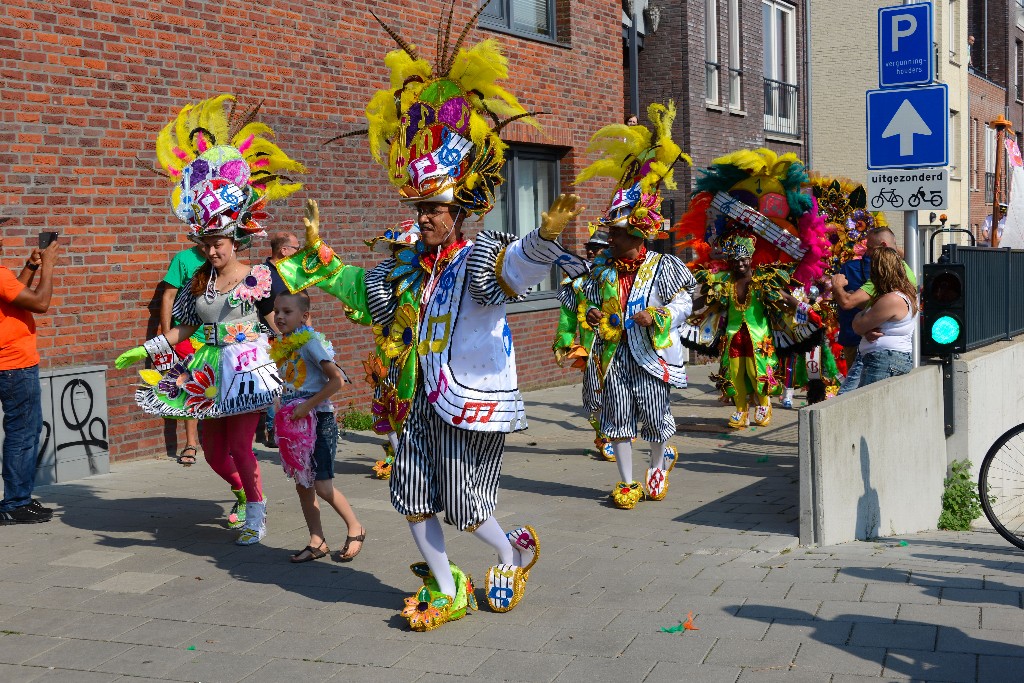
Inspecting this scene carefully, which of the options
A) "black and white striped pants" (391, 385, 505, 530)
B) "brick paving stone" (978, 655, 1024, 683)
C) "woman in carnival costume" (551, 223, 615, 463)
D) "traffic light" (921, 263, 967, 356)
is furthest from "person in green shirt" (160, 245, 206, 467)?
"brick paving stone" (978, 655, 1024, 683)

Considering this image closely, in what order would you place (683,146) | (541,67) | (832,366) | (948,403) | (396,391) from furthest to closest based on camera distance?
(683,146), (541,67), (832,366), (948,403), (396,391)

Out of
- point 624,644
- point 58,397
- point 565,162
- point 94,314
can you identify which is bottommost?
point 624,644

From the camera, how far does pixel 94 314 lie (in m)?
9.52

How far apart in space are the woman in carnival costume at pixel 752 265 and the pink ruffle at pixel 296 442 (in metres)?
5.85

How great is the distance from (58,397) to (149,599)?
11.4 ft

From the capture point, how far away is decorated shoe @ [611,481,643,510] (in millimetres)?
8086

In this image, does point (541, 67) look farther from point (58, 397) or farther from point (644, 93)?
point (58, 397)

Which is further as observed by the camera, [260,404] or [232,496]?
[232,496]

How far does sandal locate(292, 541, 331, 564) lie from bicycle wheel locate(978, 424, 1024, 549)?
424 cm

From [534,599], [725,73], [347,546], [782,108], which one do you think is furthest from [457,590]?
[782,108]

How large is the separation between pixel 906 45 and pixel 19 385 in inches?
260

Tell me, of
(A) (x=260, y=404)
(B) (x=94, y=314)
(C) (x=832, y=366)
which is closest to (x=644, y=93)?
(C) (x=832, y=366)

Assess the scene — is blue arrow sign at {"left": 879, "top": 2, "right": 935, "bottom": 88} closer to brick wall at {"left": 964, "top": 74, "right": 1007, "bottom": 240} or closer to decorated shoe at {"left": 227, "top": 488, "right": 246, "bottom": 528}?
decorated shoe at {"left": 227, "top": 488, "right": 246, "bottom": 528}

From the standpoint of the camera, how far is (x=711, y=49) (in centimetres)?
2072
